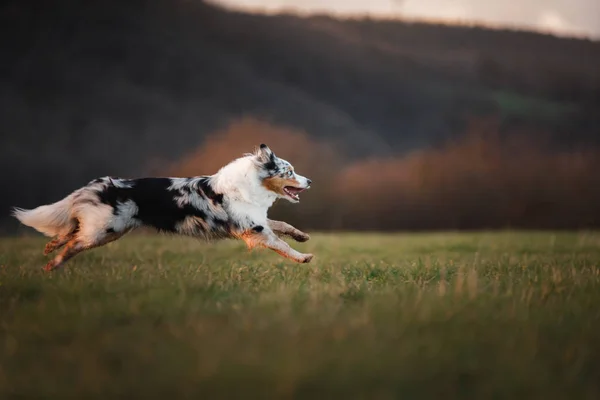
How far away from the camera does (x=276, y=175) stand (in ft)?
22.7

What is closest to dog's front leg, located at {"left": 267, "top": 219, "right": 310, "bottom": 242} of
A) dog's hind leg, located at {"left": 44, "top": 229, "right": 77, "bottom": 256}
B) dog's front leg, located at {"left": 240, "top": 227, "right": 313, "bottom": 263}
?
dog's front leg, located at {"left": 240, "top": 227, "right": 313, "bottom": 263}

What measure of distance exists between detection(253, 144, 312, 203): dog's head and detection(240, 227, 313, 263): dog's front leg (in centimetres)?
60

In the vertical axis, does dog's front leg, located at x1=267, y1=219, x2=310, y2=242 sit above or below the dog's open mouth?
below

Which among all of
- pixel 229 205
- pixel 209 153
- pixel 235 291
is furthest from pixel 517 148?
pixel 235 291

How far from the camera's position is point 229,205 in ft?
21.8

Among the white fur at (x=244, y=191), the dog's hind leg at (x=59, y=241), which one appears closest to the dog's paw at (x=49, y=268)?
the dog's hind leg at (x=59, y=241)

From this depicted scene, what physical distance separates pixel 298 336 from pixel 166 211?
Answer: 371 cm

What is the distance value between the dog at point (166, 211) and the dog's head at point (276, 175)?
0.02 meters

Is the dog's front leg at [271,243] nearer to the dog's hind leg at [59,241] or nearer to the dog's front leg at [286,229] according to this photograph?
the dog's front leg at [286,229]

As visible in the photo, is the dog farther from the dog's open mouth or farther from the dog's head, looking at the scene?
the dog's open mouth

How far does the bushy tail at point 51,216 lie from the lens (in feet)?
21.8

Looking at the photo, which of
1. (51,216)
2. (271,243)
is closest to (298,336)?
(271,243)

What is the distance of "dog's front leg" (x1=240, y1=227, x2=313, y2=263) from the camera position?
646 cm

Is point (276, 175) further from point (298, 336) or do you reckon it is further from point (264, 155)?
point (298, 336)
